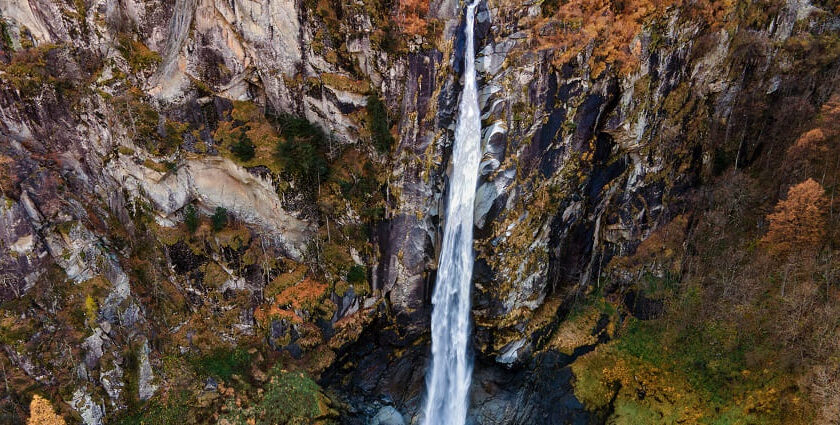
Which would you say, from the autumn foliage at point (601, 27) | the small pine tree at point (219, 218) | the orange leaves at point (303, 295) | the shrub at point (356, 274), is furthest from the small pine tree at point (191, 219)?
the autumn foliage at point (601, 27)

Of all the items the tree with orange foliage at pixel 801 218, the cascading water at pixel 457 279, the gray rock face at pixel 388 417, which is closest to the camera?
the tree with orange foliage at pixel 801 218

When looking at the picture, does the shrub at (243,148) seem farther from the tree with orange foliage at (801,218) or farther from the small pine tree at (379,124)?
the tree with orange foliage at (801,218)

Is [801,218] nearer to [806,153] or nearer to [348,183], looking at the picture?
[806,153]

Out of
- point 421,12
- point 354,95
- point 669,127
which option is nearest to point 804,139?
point 669,127

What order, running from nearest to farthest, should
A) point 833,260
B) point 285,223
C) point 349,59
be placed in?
point 833,260, point 349,59, point 285,223

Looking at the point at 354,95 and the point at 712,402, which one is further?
the point at 354,95

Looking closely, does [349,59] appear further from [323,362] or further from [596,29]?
[323,362]
